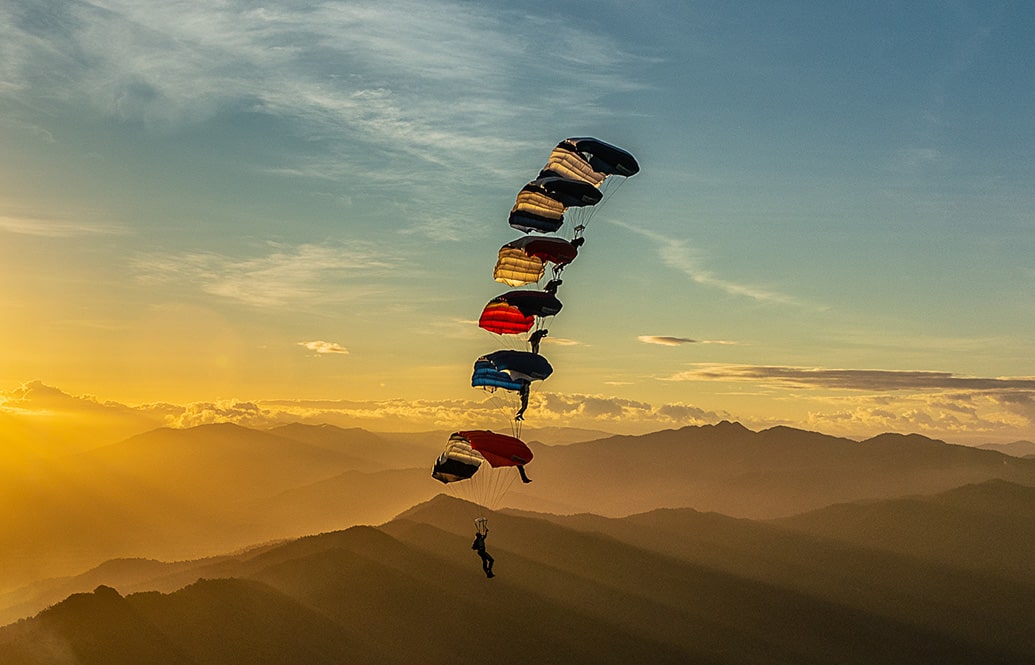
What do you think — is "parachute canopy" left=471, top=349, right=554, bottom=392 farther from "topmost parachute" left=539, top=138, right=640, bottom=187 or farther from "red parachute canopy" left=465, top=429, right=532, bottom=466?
"topmost parachute" left=539, top=138, right=640, bottom=187

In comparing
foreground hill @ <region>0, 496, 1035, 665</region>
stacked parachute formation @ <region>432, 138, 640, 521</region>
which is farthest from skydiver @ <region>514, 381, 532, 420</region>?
foreground hill @ <region>0, 496, 1035, 665</region>

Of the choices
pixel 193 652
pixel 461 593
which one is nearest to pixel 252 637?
pixel 193 652

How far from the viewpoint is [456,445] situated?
213 feet

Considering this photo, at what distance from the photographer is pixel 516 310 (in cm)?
6681

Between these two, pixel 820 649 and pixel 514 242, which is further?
pixel 820 649

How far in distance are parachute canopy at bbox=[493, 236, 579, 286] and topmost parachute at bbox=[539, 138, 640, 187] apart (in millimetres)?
4927

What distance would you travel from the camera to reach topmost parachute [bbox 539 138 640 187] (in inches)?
2457

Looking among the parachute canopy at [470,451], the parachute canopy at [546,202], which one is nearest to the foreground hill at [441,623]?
the parachute canopy at [470,451]

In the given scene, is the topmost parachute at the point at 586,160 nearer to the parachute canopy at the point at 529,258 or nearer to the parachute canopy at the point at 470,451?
the parachute canopy at the point at 529,258

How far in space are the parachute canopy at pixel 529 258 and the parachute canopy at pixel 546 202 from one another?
38.1 inches

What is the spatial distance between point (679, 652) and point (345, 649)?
6093 cm

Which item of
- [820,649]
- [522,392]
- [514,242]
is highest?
[514,242]

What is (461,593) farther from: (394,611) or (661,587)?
(661,587)

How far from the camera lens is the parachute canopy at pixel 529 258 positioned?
64.9 meters
